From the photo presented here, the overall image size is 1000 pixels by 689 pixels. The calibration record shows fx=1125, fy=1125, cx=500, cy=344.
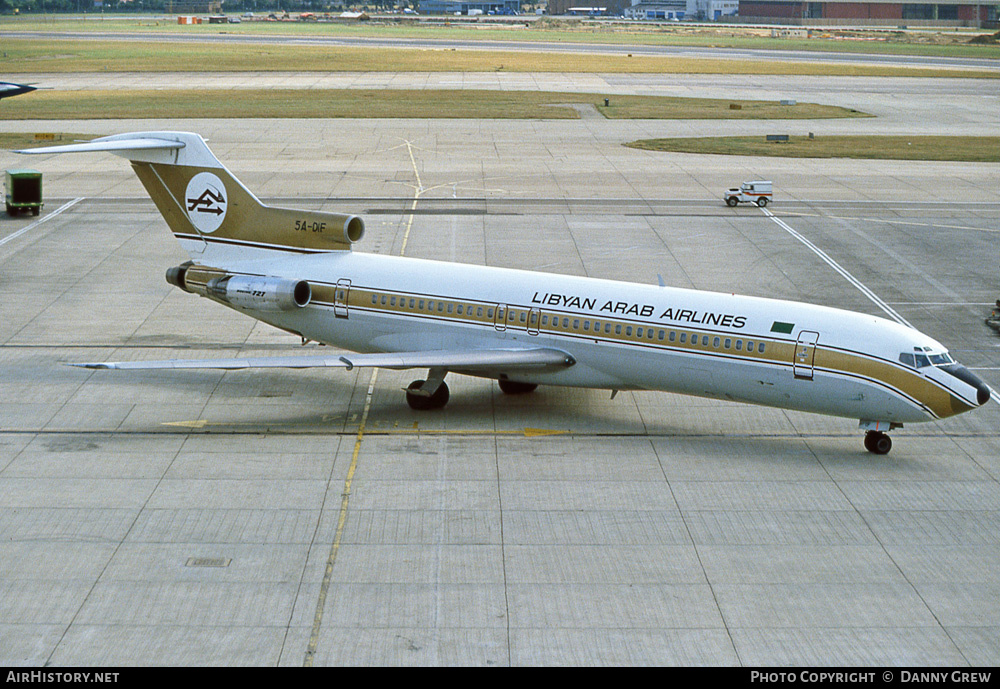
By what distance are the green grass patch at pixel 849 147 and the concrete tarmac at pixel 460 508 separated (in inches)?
1112

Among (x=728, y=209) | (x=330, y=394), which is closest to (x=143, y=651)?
(x=330, y=394)

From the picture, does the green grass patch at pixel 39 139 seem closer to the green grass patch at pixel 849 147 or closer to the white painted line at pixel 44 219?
the white painted line at pixel 44 219

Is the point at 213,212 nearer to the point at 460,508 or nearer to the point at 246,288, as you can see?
the point at 246,288

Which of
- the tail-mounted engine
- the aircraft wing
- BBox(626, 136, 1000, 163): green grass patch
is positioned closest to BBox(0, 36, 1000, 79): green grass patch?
BBox(626, 136, 1000, 163): green grass patch

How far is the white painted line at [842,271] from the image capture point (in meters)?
35.0

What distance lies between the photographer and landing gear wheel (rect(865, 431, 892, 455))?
24031mm

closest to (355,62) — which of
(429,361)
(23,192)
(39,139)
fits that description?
(39,139)

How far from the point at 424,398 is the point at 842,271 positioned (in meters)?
20.4

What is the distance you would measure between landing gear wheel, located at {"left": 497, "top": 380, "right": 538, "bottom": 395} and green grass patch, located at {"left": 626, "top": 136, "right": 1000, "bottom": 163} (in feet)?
143

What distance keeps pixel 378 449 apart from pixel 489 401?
426 cm

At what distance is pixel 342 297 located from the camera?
A: 90.2 feet

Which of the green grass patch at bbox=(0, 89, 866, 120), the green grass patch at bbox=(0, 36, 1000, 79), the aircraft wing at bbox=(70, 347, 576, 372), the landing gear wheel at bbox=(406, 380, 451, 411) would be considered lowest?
the landing gear wheel at bbox=(406, 380, 451, 411)

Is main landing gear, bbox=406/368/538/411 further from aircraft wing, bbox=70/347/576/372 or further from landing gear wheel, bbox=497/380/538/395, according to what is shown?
landing gear wheel, bbox=497/380/538/395
